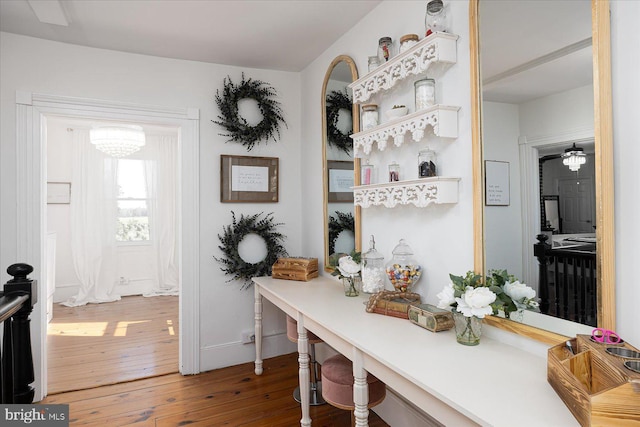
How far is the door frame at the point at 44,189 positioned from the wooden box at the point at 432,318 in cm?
211

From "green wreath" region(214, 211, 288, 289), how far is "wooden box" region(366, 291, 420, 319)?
157 cm

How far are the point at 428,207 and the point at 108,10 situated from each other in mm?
2348

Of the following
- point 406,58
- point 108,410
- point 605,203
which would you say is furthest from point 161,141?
point 605,203

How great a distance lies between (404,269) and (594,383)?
40.7 inches

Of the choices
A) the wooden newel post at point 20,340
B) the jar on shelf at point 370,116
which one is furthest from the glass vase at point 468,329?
the wooden newel post at point 20,340

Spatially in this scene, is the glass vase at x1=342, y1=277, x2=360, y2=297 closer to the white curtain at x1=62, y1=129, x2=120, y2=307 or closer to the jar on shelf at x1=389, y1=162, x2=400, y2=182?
the jar on shelf at x1=389, y1=162, x2=400, y2=182

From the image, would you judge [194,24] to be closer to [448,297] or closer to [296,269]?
[296,269]

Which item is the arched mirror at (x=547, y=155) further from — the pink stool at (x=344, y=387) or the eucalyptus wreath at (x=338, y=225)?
the eucalyptus wreath at (x=338, y=225)

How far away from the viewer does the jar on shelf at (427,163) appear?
1889 mm

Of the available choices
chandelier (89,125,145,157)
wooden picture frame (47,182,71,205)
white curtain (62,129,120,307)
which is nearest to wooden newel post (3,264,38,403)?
chandelier (89,125,145,157)

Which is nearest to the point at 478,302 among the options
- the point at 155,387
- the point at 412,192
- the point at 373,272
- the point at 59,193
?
the point at 412,192

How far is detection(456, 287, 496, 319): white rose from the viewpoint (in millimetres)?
1406

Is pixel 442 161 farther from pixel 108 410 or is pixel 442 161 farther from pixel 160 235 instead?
pixel 160 235

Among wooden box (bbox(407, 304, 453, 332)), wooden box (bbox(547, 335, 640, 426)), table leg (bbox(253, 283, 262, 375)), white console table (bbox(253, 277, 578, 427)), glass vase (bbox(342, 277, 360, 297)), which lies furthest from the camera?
table leg (bbox(253, 283, 262, 375))
